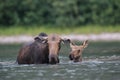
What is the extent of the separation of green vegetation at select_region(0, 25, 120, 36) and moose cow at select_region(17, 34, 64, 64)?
35.2 m

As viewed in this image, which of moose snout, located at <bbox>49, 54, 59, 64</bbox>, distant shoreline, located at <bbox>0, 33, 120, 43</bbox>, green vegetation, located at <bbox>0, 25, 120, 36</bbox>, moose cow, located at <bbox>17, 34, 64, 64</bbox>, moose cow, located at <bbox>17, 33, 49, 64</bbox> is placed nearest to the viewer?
moose snout, located at <bbox>49, 54, 59, 64</bbox>

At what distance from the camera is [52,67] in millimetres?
24297

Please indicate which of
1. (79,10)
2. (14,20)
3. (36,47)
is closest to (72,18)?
(79,10)

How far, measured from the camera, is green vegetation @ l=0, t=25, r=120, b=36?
206 ft

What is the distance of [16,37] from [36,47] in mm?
36400

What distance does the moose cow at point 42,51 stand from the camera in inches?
955

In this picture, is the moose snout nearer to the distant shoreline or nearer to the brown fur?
the brown fur

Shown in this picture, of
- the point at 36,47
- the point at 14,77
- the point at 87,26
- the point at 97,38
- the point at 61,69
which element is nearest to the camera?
the point at 14,77

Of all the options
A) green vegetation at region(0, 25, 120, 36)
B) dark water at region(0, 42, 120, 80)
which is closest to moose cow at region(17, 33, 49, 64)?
dark water at region(0, 42, 120, 80)

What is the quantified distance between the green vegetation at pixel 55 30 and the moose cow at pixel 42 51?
116 feet

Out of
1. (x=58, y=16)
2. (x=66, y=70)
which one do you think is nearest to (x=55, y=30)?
(x=58, y=16)

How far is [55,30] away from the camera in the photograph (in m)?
65.8

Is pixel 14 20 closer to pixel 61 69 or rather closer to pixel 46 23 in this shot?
pixel 46 23

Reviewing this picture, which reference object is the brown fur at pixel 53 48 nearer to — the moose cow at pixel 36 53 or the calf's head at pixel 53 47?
the calf's head at pixel 53 47
